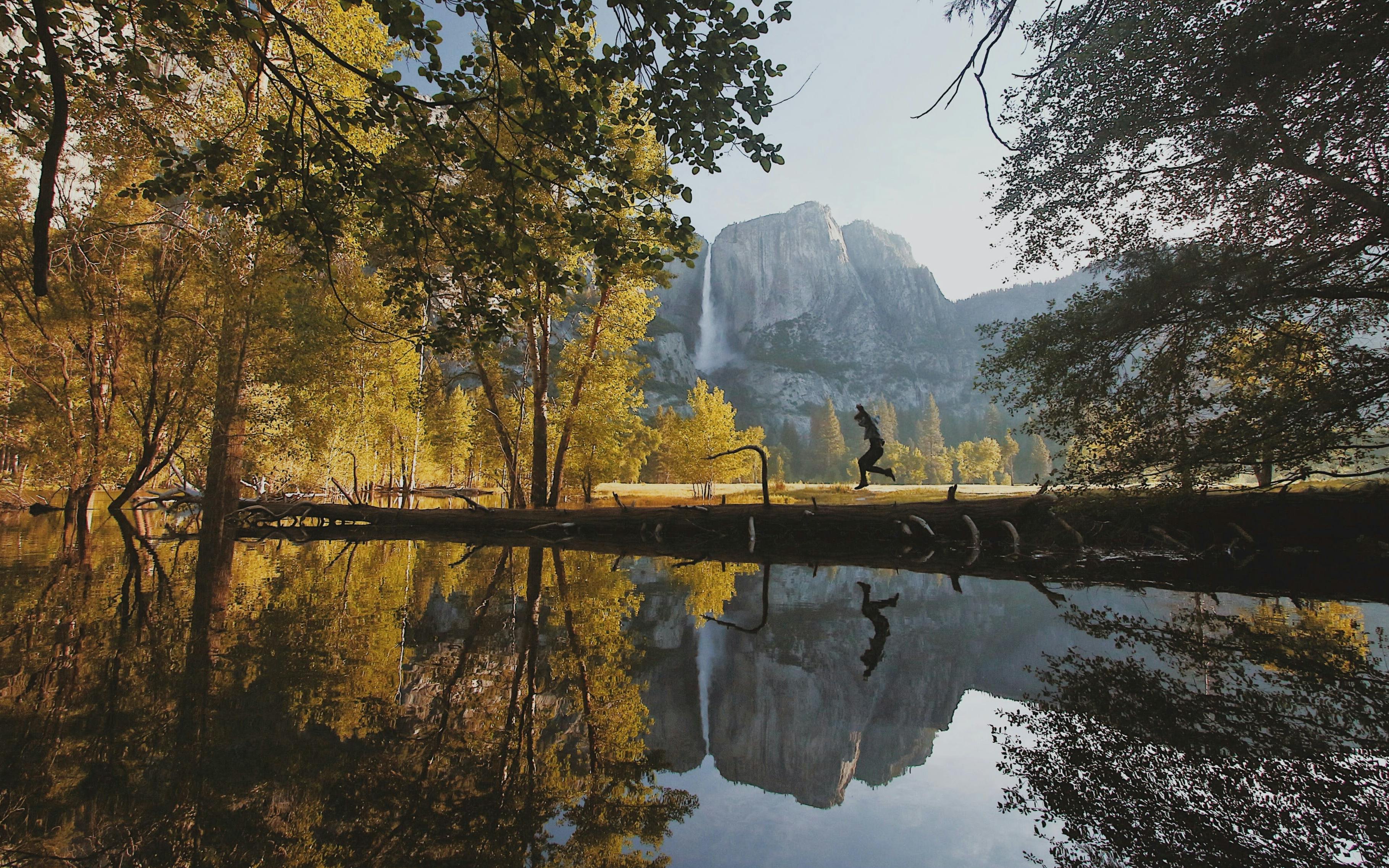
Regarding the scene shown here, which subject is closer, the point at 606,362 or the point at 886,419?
the point at 606,362

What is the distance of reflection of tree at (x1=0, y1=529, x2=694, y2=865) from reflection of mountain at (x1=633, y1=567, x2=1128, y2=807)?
336 millimetres

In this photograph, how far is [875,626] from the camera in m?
4.73

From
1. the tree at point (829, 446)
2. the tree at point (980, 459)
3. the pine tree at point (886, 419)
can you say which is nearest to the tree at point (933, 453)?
the tree at point (980, 459)

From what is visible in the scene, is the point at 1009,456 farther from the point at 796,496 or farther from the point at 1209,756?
the point at 1209,756

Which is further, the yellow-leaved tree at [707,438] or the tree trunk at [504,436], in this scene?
the yellow-leaved tree at [707,438]

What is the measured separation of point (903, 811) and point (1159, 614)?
451 cm

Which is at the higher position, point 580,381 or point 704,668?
point 580,381

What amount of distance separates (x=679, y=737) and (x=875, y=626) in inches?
110

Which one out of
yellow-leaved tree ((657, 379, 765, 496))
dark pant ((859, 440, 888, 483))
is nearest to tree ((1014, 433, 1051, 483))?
yellow-leaved tree ((657, 379, 765, 496))

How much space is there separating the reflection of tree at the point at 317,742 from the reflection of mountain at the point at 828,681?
34 centimetres

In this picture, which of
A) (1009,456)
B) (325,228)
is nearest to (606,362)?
(325,228)

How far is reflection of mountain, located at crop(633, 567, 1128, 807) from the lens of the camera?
7.89 feet

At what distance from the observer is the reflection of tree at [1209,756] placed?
1718 mm

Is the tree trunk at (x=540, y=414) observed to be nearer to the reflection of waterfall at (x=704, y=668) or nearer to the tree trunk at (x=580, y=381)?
the tree trunk at (x=580, y=381)
